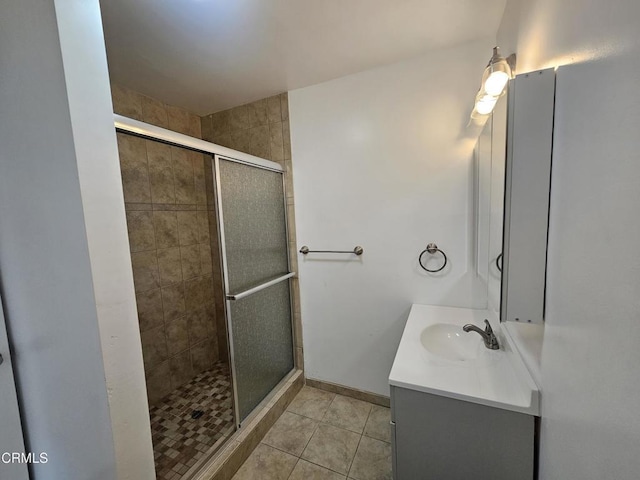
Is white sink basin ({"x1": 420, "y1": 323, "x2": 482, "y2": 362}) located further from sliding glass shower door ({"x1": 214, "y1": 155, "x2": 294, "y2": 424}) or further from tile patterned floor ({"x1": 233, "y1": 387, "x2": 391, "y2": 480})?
sliding glass shower door ({"x1": 214, "y1": 155, "x2": 294, "y2": 424})

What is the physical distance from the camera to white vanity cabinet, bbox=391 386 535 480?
84 cm

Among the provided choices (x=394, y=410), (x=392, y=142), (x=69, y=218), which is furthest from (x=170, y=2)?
(x=394, y=410)

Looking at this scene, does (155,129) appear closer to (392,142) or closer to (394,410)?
(392,142)

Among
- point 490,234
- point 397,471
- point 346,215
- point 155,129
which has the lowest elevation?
point 397,471

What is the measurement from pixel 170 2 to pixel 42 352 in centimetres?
139

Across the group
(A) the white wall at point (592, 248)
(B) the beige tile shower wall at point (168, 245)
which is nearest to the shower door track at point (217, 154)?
(B) the beige tile shower wall at point (168, 245)

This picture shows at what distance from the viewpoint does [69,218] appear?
0.68 meters

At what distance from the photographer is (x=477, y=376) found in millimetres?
967

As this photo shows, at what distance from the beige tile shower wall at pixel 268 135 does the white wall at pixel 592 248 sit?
1.48 meters

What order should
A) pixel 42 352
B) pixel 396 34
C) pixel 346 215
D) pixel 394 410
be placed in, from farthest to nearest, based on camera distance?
pixel 346 215 → pixel 396 34 → pixel 394 410 → pixel 42 352

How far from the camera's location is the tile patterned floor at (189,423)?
1.45 m

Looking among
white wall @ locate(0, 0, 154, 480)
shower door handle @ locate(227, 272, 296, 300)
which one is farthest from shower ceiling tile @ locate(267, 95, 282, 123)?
white wall @ locate(0, 0, 154, 480)

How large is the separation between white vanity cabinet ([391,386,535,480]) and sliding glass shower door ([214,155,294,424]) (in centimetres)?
98

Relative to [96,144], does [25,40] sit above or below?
above
